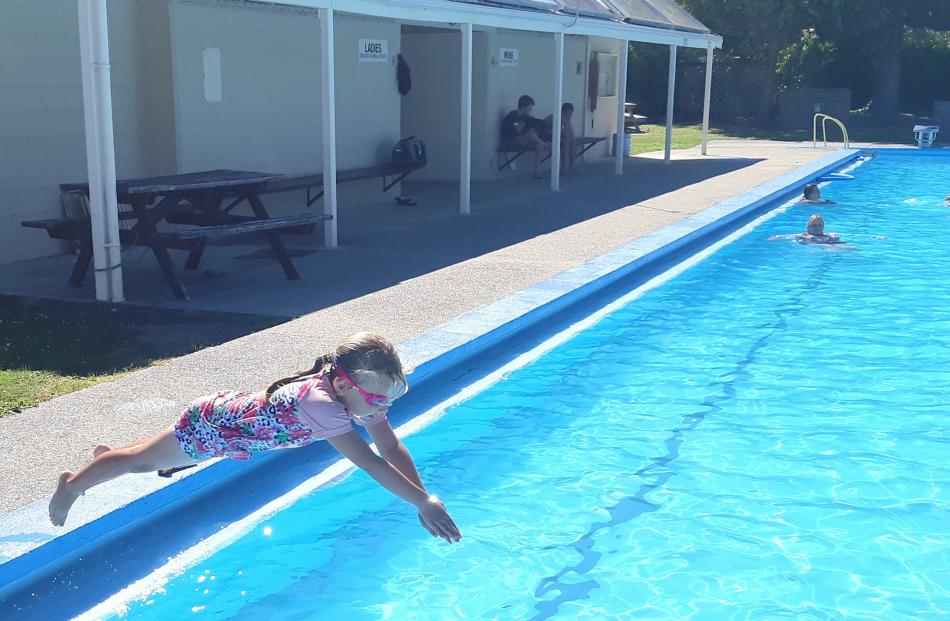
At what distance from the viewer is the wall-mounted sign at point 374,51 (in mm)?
13461

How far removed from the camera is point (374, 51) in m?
13.7

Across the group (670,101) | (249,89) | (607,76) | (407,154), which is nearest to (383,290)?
(249,89)

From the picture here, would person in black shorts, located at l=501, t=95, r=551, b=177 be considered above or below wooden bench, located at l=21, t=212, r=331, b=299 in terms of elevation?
above

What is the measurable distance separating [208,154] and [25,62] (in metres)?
2.13

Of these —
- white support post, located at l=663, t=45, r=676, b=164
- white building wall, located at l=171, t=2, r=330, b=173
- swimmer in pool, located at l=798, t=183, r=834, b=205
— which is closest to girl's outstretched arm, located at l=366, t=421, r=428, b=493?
white building wall, located at l=171, t=2, r=330, b=173

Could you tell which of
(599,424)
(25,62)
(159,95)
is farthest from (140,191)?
(599,424)

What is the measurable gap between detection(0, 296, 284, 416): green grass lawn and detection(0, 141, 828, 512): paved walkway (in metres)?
0.20

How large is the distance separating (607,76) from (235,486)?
18274 mm

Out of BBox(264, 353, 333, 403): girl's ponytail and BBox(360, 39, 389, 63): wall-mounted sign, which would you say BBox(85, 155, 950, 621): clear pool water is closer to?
BBox(264, 353, 333, 403): girl's ponytail

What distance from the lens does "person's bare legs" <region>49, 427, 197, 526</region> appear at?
3768 millimetres

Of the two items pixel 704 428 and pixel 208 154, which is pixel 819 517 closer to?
pixel 704 428

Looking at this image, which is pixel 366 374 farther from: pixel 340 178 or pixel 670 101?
pixel 670 101

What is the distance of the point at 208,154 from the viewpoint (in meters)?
10.7

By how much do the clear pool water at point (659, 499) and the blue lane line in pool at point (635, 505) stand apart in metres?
0.01
